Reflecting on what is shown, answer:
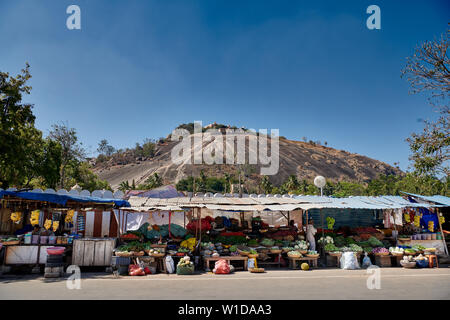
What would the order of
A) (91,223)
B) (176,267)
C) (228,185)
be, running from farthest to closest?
(228,185), (91,223), (176,267)

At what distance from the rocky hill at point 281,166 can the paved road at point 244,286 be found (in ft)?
255

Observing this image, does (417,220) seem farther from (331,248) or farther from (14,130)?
(14,130)

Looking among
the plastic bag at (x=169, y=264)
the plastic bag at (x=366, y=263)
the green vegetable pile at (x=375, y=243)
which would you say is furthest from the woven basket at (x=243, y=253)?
the green vegetable pile at (x=375, y=243)

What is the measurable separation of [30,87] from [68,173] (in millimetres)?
24443

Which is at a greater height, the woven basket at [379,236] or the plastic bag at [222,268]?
the woven basket at [379,236]

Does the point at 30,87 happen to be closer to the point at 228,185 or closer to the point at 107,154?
the point at 228,185

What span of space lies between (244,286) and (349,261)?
5.86m

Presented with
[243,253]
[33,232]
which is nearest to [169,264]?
[243,253]

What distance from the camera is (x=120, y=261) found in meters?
11.6

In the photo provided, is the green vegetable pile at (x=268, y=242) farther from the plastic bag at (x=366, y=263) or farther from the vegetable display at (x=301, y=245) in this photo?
the plastic bag at (x=366, y=263)

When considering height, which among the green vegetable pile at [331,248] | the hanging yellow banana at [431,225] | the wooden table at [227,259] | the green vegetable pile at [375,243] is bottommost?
the wooden table at [227,259]

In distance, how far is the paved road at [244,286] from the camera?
769 centimetres
